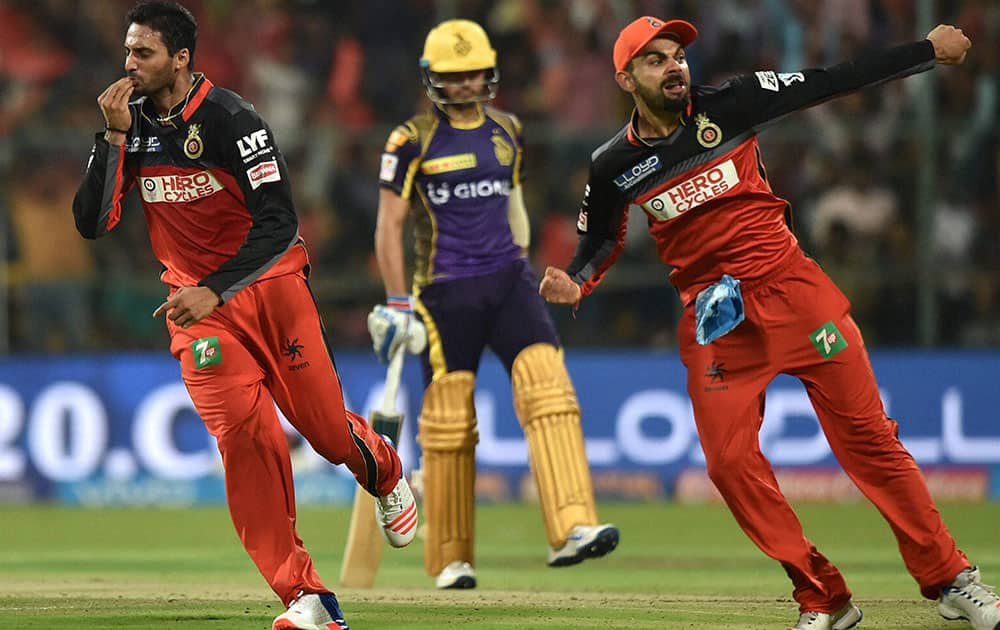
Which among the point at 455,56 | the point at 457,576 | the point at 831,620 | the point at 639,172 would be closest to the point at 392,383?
the point at 457,576

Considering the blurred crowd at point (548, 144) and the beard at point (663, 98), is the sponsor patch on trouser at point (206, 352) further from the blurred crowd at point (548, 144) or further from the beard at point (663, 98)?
the blurred crowd at point (548, 144)

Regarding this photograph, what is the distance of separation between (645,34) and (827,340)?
4.64 feet

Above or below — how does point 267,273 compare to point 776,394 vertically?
above

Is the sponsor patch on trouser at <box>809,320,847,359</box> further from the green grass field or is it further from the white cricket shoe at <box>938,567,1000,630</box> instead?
the green grass field

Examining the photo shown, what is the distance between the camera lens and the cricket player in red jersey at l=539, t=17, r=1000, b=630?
7.05 m

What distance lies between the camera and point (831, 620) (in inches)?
277

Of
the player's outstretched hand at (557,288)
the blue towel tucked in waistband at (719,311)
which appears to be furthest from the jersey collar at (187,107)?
the blue towel tucked in waistband at (719,311)

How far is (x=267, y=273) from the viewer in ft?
23.1

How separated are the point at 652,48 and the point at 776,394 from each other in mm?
7115

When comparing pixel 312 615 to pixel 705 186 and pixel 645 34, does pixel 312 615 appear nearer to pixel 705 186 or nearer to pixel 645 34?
pixel 705 186

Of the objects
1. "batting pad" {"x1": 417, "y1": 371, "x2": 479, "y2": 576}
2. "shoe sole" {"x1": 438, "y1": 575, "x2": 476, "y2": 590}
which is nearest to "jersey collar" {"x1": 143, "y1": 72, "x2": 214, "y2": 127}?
"batting pad" {"x1": 417, "y1": 371, "x2": 479, "y2": 576}

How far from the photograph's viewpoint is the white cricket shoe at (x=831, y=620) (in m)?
7.00

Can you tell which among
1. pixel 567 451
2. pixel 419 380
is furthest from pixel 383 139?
pixel 567 451

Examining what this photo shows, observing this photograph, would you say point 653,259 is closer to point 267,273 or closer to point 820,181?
point 820,181
